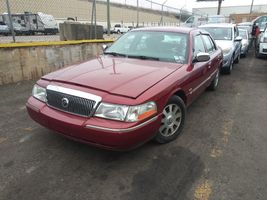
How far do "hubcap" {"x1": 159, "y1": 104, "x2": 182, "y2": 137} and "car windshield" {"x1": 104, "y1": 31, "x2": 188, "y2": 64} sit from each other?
822 mm

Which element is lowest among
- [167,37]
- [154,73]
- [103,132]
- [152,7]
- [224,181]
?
[224,181]

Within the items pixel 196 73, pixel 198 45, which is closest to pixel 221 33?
pixel 198 45

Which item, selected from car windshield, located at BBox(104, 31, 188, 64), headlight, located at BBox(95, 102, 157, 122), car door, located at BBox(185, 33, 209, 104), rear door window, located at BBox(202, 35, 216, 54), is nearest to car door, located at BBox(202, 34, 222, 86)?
rear door window, located at BBox(202, 35, 216, 54)

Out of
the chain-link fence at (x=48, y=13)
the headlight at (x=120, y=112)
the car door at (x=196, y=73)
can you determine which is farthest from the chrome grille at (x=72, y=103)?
the chain-link fence at (x=48, y=13)

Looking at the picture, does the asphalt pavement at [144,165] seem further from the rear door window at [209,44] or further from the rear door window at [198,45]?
the rear door window at [209,44]

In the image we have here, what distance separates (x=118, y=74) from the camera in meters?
3.18

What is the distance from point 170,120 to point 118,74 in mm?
977

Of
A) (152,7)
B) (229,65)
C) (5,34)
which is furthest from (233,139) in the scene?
(152,7)

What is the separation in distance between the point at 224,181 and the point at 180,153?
2.26 feet

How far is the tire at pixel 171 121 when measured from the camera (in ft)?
10.9

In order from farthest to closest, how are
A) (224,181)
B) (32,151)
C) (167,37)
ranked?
1. (167,37)
2. (32,151)
3. (224,181)

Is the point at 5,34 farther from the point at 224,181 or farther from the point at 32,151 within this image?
the point at 224,181

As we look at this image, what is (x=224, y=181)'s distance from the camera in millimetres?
2730

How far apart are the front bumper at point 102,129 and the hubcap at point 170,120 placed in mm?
377
